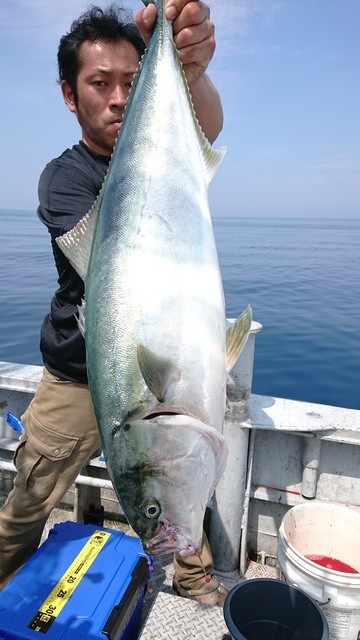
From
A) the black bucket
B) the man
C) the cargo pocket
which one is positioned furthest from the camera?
the cargo pocket

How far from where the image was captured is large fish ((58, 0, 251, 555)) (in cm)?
143

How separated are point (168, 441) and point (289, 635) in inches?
65.6

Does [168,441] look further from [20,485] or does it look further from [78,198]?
[20,485]

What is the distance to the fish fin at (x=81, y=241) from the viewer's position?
1.69 m

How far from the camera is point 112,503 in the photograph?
3.94 meters

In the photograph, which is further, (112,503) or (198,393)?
(112,503)

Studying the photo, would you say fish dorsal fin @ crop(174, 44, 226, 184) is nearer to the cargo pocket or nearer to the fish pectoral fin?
the fish pectoral fin

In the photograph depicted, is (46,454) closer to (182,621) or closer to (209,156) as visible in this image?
→ (182,621)

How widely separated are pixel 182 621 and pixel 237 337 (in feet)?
5.97

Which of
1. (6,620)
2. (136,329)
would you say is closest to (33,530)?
(6,620)

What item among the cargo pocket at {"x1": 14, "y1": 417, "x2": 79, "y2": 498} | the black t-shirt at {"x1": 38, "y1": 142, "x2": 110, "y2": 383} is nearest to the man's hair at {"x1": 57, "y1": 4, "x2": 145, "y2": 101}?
the black t-shirt at {"x1": 38, "y1": 142, "x2": 110, "y2": 383}

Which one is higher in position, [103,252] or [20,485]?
[103,252]

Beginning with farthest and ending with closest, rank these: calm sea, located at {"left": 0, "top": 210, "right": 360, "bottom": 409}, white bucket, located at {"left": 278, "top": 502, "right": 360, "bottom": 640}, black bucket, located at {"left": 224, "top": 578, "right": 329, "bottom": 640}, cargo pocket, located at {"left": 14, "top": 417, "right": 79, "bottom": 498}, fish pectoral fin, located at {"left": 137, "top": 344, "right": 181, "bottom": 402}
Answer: calm sea, located at {"left": 0, "top": 210, "right": 360, "bottom": 409} → cargo pocket, located at {"left": 14, "top": 417, "right": 79, "bottom": 498} → white bucket, located at {"left": 278, "top": 502, "right": 360, "bottom": 640} → black bucket, located at {"left": 224, "top": 578, "right": 329, "bottom": 640} → fish pectoral fin, located at {"left": 137, "top": 344, "right": 181, "bottom": 402}

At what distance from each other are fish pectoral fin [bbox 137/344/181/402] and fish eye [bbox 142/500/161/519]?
0.31 metres
